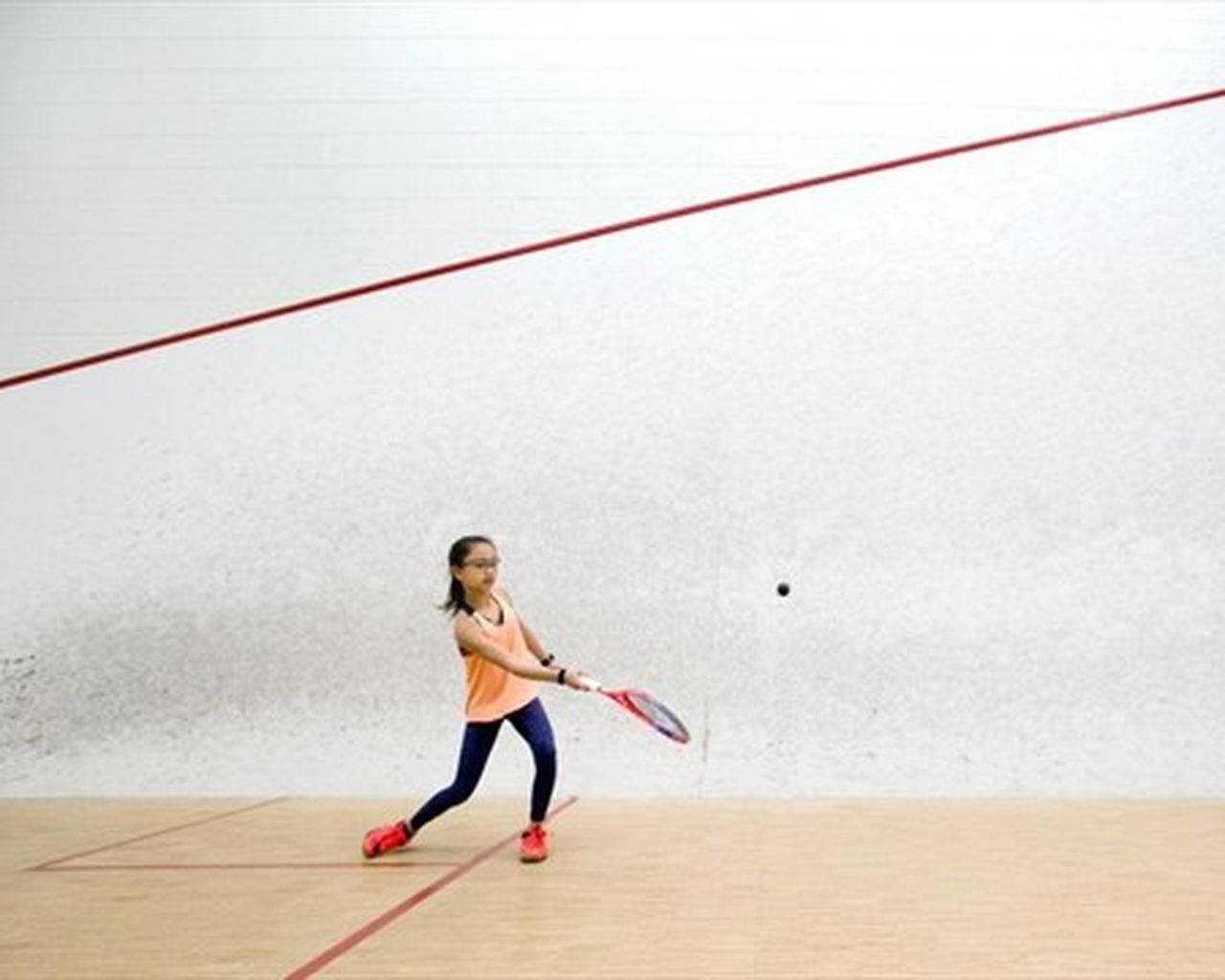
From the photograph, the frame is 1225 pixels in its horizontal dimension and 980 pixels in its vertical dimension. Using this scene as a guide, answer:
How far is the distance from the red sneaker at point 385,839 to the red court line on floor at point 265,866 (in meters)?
0.04

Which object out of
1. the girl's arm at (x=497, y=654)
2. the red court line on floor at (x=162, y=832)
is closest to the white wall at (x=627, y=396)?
the red court line on floor at (x=162, y=832)

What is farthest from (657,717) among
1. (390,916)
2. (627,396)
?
(627,396)

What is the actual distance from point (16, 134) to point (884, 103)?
8.86 feet

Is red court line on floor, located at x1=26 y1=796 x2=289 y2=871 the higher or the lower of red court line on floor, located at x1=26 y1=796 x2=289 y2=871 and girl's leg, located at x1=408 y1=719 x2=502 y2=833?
the lower

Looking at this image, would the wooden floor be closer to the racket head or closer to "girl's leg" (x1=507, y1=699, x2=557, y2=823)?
"girl's leg" (x1=507, y1=699, x2=557, y2=823)

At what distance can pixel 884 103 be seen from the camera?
4.19 m

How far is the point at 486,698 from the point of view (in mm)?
2801

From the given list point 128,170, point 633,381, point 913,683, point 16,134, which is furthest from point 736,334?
point 16,134

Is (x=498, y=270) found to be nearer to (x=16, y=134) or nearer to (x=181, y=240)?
(x=181, y=240)

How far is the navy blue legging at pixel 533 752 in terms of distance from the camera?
2.74 m

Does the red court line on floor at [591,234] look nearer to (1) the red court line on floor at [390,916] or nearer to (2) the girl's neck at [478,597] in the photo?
(2) the girl's neck at [478,597]

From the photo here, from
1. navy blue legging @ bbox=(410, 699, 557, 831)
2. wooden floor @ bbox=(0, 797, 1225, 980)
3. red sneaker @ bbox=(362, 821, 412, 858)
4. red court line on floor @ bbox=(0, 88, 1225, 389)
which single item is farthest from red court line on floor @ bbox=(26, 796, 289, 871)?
red court line on floor @ bbox=(0, 88, 1225, 389)

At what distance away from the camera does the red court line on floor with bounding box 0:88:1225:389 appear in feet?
A: 13.6

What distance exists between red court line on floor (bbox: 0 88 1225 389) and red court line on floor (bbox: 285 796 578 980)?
1.87m
